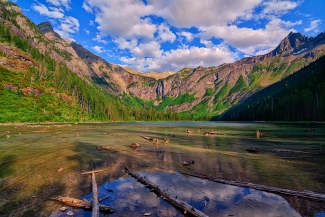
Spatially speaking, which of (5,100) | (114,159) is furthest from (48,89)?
(114,159)

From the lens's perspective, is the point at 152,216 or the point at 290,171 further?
the point at 290,171

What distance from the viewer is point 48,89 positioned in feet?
510

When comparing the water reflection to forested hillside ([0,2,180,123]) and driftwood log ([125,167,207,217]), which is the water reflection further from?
forested hillside ([0,2,180,123])

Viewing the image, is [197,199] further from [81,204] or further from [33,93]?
A: [33,93]

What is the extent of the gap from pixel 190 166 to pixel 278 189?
9.96 meters

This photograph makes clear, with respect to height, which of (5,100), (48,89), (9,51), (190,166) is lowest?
(190,166)

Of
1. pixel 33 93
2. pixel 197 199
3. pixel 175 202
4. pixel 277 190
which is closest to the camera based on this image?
pixel 175 202

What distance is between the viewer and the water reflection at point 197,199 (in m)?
11.2

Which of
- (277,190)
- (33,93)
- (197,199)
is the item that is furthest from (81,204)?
(33,93)

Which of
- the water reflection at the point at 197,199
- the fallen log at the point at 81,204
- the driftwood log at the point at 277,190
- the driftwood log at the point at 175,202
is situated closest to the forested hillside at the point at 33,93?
the fallen log at the point at 81,204

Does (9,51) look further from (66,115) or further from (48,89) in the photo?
(66,115)

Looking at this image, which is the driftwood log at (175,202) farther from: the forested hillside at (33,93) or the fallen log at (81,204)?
the forested hillside at (33,93)

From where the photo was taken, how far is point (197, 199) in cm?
1293

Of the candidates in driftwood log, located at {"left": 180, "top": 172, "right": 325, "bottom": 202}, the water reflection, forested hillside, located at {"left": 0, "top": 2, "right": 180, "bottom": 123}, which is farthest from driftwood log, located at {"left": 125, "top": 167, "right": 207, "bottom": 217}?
forested hillside, located at {"left": 0, "top": 2, "right": 180, "bottom": 123}
